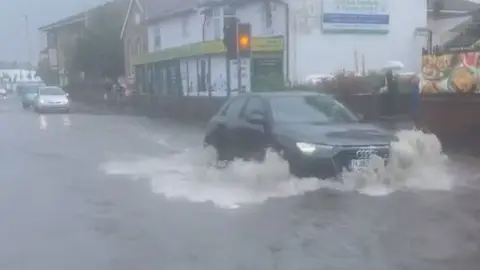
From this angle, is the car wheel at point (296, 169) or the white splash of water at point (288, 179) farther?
the car wheel at point (296, 169)

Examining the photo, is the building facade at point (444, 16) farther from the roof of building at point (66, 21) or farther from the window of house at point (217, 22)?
the roof of building at point (66, 21)

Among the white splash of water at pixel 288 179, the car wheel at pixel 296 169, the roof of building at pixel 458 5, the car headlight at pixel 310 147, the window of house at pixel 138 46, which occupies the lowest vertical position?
A: the white splash of water at pixel 288 179

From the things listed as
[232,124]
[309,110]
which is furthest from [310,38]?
[309,110]

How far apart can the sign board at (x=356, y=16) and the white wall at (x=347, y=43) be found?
0.29m

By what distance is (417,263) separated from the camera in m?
7.64

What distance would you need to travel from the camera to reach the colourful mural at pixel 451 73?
19562mm

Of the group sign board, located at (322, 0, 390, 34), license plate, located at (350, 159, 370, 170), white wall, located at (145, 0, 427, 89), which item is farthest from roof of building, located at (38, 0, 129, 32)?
A: license plate, located at (350, 159, 370, 170)

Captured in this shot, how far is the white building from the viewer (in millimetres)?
35031

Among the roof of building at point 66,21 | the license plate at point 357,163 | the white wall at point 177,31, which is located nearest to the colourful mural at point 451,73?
the license plate at point 357,163

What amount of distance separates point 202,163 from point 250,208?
4859mm

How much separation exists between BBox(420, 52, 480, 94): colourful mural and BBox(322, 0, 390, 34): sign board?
1426 centimetres

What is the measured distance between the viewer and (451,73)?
20.2 m

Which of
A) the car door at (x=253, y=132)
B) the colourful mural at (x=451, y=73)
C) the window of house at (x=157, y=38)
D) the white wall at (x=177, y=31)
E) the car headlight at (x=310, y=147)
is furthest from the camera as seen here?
the window of house at (x=157, y=38)

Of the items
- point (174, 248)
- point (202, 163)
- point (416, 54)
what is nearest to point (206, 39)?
point (416, 54)
